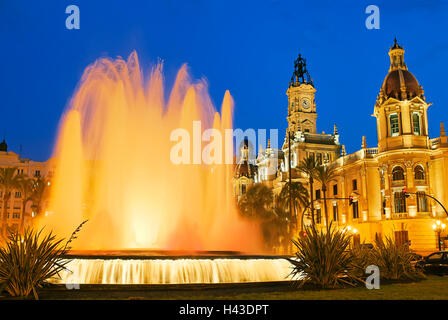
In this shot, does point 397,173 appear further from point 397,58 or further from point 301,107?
point 301,107

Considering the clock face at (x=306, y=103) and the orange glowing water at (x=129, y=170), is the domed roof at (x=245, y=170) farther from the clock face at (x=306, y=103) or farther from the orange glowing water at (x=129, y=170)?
the orange glowing water at (x=129, y=170)

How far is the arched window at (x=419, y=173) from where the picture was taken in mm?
52666

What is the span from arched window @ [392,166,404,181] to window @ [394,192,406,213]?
73.3 inches

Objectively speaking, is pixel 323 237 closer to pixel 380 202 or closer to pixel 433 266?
pixel 433 266

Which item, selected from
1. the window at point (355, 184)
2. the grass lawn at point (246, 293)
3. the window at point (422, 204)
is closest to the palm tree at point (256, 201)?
the window at point (355, 184)

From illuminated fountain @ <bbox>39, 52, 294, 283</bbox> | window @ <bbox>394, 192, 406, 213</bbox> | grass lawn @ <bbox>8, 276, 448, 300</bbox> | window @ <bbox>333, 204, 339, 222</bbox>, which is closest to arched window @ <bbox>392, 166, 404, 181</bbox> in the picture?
window @ <bbox>394, 192, 406, 213</bbox>

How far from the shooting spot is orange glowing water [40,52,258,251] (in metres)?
27.3

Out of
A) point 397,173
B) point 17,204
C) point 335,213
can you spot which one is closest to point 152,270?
point 397,173

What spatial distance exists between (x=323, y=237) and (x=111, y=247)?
1593 centimetres

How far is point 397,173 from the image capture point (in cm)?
5388

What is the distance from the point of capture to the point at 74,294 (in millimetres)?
11977

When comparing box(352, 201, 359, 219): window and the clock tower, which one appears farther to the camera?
the clock tower

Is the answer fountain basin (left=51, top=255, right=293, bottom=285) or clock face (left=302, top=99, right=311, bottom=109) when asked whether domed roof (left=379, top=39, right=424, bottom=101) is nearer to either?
clock face (left=302, top=99, right=311, bottom=109)
